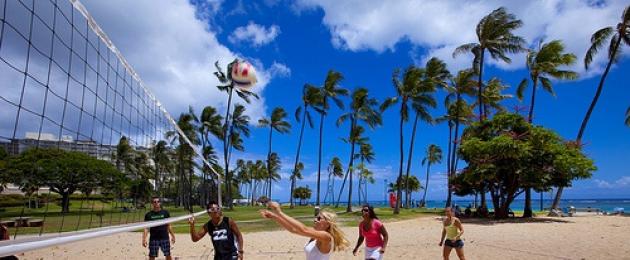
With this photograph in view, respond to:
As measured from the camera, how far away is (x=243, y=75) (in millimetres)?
12258

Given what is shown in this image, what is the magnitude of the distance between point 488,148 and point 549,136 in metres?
3.10

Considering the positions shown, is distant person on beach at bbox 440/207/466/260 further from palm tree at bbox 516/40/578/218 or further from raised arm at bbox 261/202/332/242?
palm tree at bbox 516/40/578/218

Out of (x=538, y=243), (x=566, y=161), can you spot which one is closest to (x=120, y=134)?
(x=538, y=243)

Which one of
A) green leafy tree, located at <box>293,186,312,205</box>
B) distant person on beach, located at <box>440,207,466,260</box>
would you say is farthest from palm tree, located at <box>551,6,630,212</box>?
green leafy tree, located at <box>293,186,312,205</box>

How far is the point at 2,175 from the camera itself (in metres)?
6.61

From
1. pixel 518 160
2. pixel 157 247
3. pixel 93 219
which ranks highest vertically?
pixel 518 160

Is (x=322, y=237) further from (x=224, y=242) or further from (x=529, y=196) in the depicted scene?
(x=529, y=196)

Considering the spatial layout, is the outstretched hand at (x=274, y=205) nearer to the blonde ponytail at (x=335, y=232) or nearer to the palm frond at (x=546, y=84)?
the blonde ponytail at (x=335, y=232)

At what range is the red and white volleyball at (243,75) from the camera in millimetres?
12250

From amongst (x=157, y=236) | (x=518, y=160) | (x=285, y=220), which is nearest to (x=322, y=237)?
(x=285, y=220)

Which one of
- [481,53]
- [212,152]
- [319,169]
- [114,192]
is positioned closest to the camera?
[114,192]

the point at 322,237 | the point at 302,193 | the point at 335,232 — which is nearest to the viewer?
the point at 322,237

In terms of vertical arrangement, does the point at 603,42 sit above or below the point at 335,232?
above

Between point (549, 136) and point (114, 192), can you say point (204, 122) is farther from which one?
point (549, 136)
